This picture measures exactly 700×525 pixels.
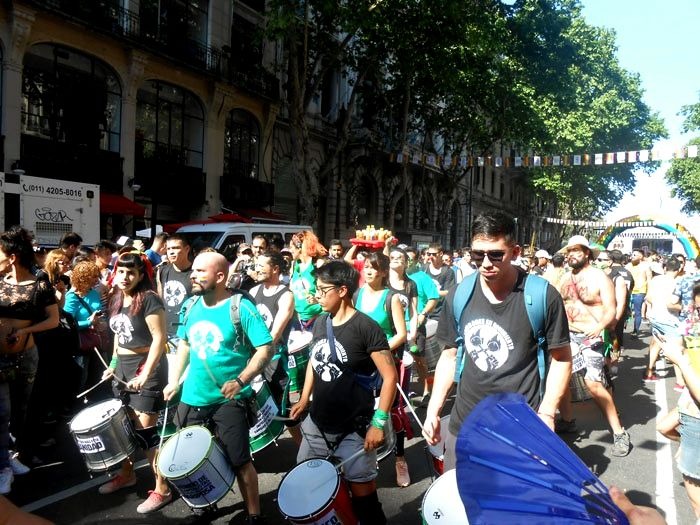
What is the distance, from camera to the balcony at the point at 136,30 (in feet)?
51.7

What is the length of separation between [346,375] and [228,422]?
32.2 inches

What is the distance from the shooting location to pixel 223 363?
3.57 metres

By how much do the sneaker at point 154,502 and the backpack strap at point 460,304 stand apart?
7.45ft

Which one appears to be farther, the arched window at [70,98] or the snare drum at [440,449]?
the arched window at [70,98]

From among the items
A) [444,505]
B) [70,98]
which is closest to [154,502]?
[444,505]

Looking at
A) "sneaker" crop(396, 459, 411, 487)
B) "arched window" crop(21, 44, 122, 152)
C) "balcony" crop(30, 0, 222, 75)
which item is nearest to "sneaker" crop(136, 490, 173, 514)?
"sneaker" crop(396, 459, 411, 487)

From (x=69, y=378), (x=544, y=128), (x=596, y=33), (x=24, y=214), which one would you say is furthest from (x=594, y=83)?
(x=69, y=378)

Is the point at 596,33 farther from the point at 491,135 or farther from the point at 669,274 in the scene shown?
the point at 669,274

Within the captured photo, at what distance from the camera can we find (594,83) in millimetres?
34375

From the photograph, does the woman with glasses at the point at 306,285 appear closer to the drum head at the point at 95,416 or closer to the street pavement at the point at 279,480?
the street pavement at the point at 279,480

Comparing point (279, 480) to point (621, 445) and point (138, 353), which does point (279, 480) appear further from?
point (621, 445)

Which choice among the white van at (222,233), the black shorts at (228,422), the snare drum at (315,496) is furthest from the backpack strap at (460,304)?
the white van at (222,233)

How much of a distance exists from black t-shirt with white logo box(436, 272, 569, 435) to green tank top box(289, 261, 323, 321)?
3.35 metres

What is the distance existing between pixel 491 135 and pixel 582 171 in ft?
34.1
